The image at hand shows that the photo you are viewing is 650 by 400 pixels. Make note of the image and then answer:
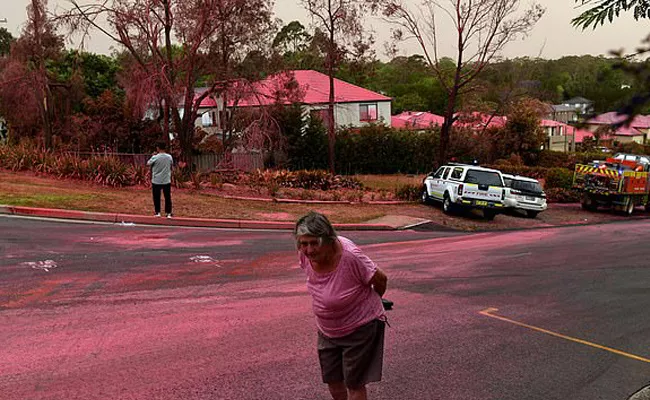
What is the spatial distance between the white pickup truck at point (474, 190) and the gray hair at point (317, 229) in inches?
633

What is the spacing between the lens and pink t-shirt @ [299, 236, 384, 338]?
12.2 ft

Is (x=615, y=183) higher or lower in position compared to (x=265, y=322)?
higher

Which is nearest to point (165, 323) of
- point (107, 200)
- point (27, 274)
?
point (27, 274)

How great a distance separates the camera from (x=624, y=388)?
5.17 meters

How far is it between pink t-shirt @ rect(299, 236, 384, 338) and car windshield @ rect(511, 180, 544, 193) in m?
19.2

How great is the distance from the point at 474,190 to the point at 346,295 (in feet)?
52.9

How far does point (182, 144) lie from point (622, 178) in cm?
1886

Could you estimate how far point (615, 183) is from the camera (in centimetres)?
2336

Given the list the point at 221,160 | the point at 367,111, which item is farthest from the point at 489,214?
the point at 367,111

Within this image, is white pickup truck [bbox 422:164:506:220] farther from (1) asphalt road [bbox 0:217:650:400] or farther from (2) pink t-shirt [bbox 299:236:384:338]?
(2) pink t-shirt [bbox 299:236:384:338]

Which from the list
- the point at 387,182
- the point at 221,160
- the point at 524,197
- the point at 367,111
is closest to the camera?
the point at 524,197

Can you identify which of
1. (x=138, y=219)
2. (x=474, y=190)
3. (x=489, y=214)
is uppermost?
(x=474, y=190)

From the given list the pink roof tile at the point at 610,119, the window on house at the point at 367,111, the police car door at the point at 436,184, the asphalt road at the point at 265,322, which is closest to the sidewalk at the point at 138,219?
the asphalt road at the point at 265,322

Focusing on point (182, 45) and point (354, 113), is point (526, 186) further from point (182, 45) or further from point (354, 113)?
point (354, 113)
